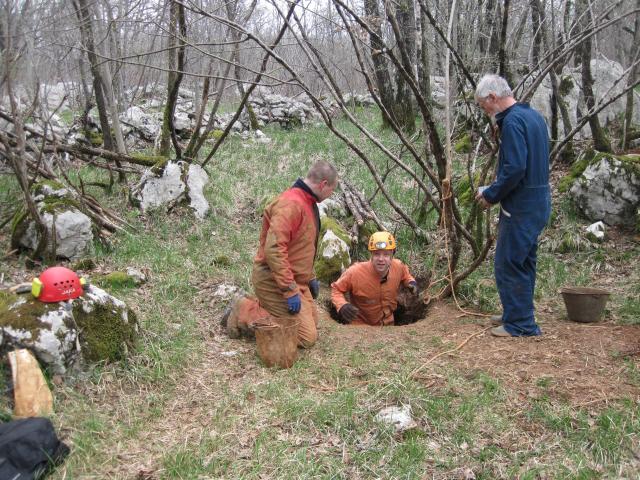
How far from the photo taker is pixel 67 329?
3822mm

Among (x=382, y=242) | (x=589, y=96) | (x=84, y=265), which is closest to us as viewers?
(x=382, y=242)

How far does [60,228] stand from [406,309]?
13.1ft

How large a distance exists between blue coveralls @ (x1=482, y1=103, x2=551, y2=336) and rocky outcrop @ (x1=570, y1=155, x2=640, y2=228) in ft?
11.0

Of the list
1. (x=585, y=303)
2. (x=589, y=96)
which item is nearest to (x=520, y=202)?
(x=585, y=303)

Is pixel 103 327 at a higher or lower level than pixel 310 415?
higher

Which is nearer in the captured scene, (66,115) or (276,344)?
(276,344)

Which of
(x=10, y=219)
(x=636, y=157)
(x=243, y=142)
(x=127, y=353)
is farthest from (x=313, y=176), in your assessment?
(x=243, y=142)

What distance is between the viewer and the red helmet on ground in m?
3.84

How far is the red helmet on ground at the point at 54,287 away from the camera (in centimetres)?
384

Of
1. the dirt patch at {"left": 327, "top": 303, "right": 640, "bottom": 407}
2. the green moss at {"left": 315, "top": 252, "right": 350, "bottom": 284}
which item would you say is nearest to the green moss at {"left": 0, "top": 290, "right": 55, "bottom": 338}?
the dirt patch at {"left": 327, "top": 303, "right": 640, "bottom": 407}

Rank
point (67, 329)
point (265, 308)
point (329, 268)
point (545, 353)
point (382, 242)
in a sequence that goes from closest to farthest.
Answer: point (67, 329), point (545, 353), point (265, 308), point (382, 242), point (329, 268)

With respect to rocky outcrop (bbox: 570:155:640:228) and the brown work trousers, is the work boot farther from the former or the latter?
rocky outcrop (bbox: 570:155:640:228)

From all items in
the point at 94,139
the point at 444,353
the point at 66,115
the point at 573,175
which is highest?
the point at 66,115

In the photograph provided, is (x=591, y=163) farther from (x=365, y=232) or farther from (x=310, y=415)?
(x=310, y=415)
